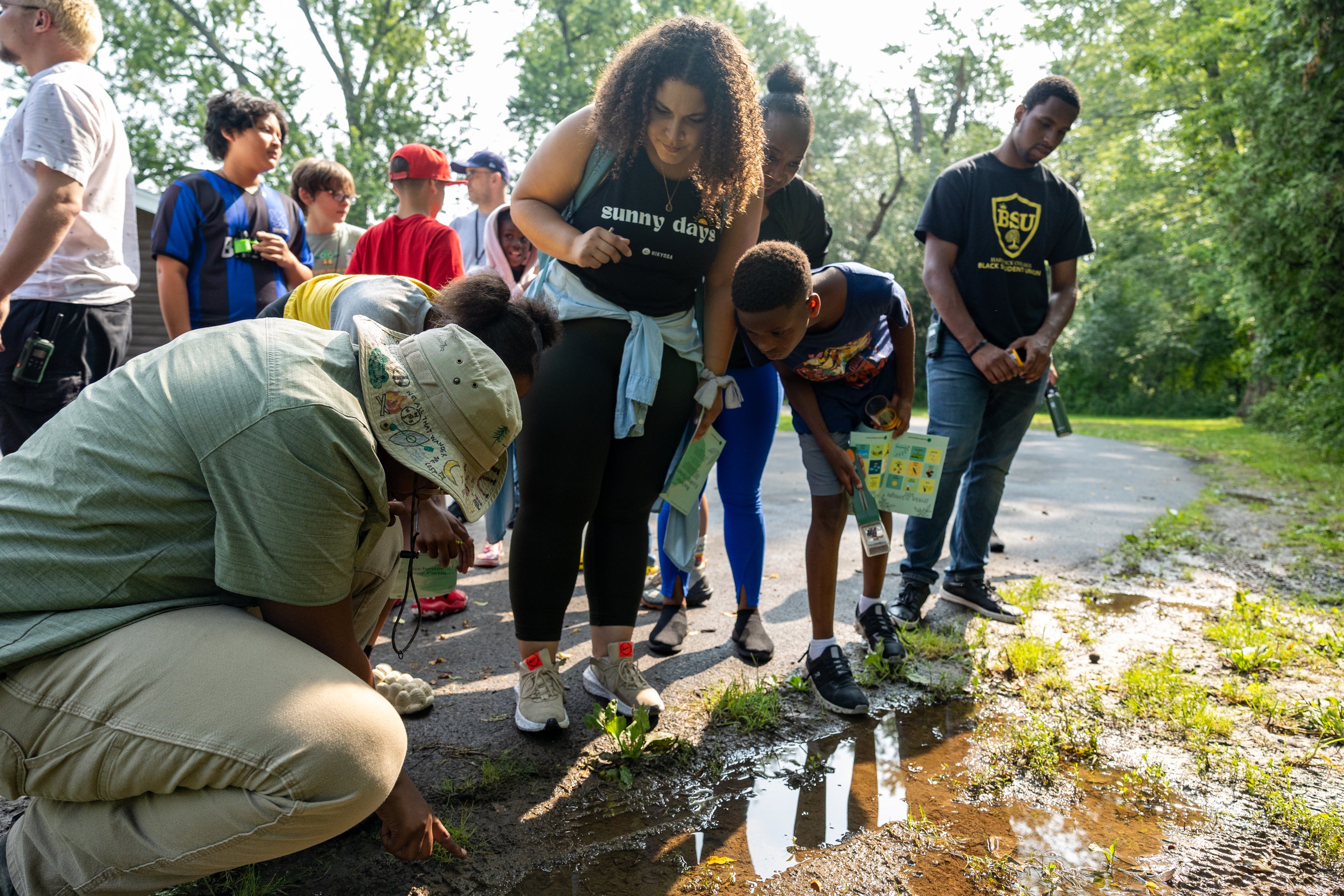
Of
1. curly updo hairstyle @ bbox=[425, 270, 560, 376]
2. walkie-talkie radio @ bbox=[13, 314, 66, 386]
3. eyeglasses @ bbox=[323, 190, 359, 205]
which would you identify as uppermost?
eyeglasses @ bbox=[323, 190, 359, 205]

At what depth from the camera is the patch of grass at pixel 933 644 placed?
3.32 m

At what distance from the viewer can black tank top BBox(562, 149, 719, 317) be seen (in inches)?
103

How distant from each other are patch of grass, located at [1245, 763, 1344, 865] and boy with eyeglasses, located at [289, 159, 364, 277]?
178 inches

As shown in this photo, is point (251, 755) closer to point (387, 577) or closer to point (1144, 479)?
point (387, 577)

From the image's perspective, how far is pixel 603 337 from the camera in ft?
8.64

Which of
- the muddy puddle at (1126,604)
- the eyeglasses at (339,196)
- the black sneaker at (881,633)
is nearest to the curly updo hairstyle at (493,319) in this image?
the black sneaker at (881,633)

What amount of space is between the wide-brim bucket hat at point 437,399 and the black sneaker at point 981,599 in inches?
113

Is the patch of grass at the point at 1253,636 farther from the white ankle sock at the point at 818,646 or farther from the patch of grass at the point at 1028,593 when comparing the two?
the white ankle sock at the point at 818,646

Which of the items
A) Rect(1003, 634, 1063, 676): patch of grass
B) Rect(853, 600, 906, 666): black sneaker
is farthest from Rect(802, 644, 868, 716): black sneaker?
Rect(1003, 634, 1063, 676): patch of grass

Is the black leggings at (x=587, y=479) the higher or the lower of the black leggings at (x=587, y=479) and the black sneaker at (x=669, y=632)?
the higher

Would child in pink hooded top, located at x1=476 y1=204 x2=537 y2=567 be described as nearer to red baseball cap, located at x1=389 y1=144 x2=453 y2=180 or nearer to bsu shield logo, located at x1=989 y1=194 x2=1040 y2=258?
red baseball cap, located at x1=389 y1=144 x2=453 y2=180

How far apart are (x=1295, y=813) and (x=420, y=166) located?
13.2 feet

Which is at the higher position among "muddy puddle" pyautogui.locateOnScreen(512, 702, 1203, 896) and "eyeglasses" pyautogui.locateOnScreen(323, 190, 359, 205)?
"eyeglasses" pyautogui.locateOnScreen(323, 190, 359, 205)

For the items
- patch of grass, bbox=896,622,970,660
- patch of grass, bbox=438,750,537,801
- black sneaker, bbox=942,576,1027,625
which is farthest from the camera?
black sneaker, bbox=942,576,1027,625
